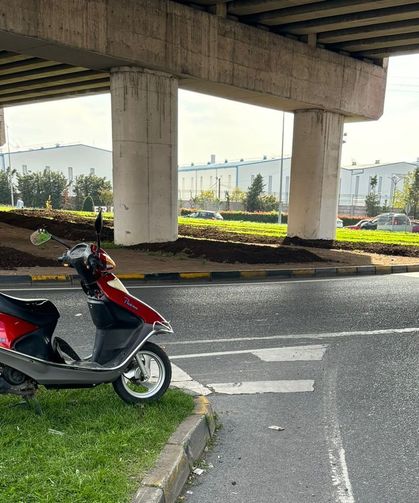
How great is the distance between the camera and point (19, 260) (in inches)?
424

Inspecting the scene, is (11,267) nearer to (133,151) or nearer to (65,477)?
(133,151)

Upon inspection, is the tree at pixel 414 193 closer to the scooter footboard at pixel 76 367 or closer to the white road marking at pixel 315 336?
the white road marking at pixel 315 336

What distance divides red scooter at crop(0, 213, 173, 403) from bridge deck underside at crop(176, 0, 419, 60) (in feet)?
39.7

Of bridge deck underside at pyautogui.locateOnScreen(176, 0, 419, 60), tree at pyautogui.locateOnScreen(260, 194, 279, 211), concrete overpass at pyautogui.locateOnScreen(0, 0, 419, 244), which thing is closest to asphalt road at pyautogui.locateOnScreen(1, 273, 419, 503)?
concrete overpass at pyautogui.locateOnScreen(0, 0, 419, 244)

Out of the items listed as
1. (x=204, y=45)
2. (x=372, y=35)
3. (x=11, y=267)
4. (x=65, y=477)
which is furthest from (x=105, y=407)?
(x=372, y=35)

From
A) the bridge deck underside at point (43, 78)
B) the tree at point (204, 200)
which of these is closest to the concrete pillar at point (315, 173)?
the bridge deck underside at point (43, 78)

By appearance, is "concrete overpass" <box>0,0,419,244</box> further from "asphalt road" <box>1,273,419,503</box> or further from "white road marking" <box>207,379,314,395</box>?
"white road marking" <box>207,379,314,395</box>

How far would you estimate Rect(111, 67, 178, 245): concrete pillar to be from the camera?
13383 millimetres

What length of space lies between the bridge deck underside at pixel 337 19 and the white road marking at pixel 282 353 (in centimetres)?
1119

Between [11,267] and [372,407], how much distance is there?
8312 mm

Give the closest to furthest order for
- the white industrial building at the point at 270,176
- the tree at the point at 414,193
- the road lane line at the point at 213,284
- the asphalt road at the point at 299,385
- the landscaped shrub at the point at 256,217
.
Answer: the asphalt road at the point at 299,385 → the road lane line at the point at 213,284 → the landscaped shrub at the point at 256,217 → the tree at the point at 414,193 → the white industrial building at the point at 270,176

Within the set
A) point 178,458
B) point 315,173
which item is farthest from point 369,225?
point 178,458

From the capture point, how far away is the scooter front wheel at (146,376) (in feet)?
12.7

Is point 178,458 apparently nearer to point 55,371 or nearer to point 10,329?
point 55,371
